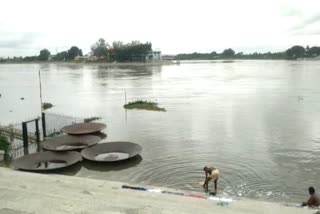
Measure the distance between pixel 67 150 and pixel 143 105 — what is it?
22.8 meters

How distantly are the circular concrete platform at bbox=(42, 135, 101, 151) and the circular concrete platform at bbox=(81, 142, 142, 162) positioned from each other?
5.09 ft

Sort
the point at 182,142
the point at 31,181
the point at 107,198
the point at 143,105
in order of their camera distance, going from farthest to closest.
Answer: the point at 143,105 < the point at 182,142 < the point at 31,181 < the point at 107,198

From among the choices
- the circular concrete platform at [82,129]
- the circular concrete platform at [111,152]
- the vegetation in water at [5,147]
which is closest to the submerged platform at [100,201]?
the vegetation in water at [5,147]

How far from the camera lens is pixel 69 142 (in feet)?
88.9

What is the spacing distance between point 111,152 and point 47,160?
3.97 meters

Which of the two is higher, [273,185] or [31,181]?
[31,181]

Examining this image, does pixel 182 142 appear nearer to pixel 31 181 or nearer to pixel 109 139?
pixel 109 139

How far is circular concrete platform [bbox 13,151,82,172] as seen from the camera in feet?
68.8

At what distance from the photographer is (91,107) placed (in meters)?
48.7

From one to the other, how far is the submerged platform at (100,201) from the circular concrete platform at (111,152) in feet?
24.0

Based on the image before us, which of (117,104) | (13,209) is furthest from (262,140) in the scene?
(117,104)

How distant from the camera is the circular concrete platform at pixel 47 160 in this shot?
2098 centimetres

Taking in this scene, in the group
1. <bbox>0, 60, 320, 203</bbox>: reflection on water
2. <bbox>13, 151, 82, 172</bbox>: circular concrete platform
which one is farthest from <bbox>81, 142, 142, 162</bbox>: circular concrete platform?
<bbox>13, 151, 82, 172</bbox>: circular concrete platform

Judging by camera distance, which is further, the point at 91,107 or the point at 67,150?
the point at 91,107
